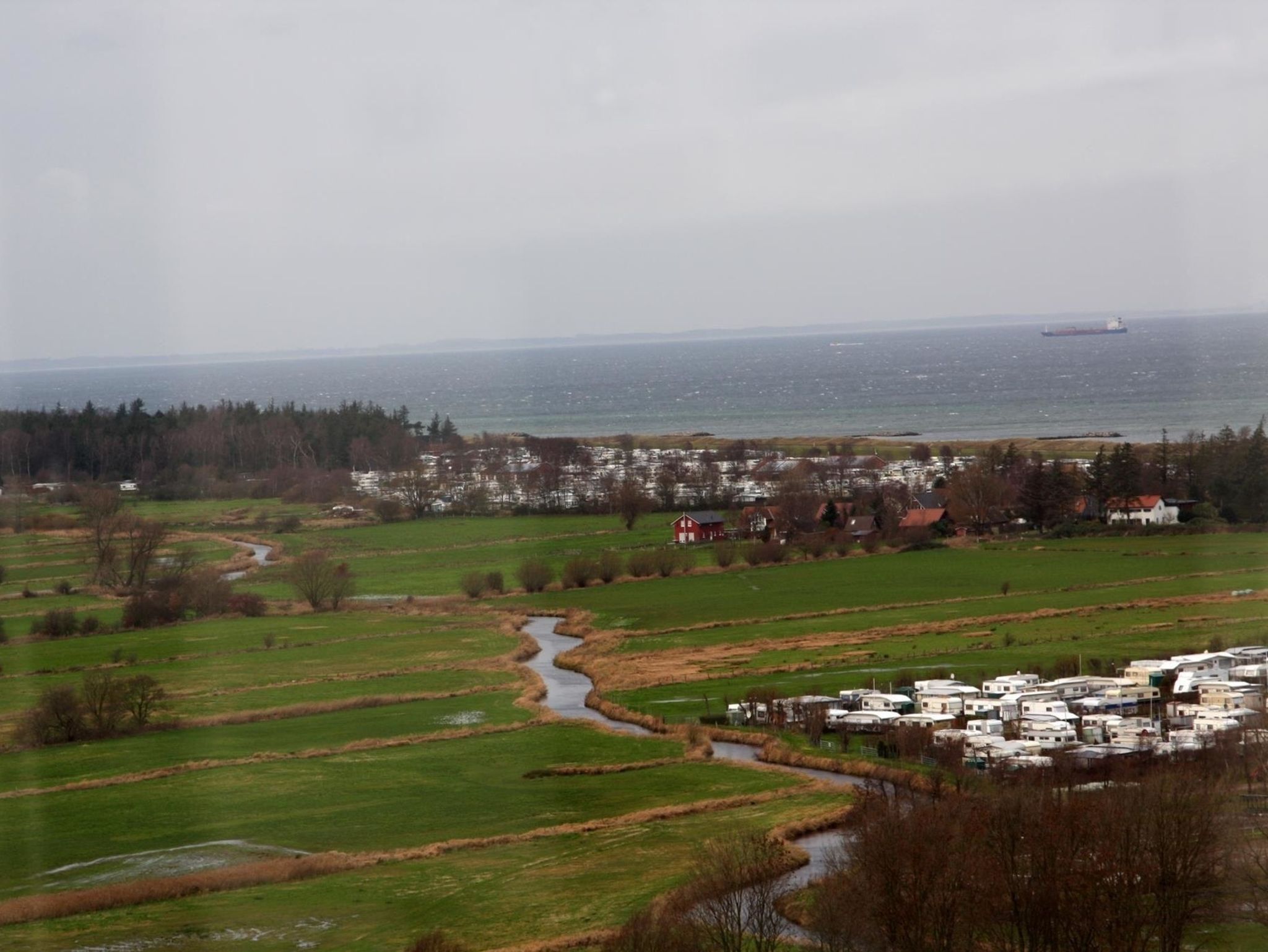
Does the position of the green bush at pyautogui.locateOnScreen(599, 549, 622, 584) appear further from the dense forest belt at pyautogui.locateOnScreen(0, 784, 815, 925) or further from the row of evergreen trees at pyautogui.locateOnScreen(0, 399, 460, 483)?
the row of evergreen trees at pyautogui.locateOnScreen(0, 399, 460, 483)

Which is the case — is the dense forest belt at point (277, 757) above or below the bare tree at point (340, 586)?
below

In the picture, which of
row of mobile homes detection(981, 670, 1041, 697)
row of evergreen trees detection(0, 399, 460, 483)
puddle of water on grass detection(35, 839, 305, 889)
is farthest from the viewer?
row of evergreen trees detection(0, 399, 460, 483)

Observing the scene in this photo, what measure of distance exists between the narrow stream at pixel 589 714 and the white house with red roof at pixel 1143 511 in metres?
14.2

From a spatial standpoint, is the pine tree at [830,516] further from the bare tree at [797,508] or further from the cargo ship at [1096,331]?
the cargo ship at [1096,331]

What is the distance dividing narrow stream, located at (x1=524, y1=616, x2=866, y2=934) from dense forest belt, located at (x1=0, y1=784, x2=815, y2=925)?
1148mm

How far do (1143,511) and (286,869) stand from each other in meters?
25.1

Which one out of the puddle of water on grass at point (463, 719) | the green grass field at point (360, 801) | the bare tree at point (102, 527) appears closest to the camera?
the green grass field at point (360, 801)

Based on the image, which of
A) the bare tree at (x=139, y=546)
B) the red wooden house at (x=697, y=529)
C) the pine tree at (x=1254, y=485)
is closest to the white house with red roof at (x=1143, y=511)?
the pine tree at (x=1254, y=485)

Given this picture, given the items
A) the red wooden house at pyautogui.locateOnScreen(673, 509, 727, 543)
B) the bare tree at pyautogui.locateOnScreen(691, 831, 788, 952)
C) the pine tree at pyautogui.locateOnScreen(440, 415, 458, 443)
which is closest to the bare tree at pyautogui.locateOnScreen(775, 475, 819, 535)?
the red wooden house at pyautogui.locateOnScreen(673, 509, 727, 543)

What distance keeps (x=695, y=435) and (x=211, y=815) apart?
52.1 meters

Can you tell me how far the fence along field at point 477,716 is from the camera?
11.5 metres

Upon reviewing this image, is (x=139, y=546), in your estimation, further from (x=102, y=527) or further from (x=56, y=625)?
(x=56, y=625)

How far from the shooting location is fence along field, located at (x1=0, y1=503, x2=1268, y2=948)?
454 inches

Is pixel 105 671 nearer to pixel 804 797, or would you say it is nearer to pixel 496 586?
pixel 496 586
